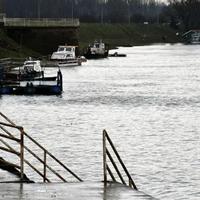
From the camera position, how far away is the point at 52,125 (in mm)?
51531

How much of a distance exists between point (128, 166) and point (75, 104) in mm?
30725

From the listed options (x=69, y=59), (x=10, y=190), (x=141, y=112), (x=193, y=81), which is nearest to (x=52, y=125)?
(x=141, y=112)

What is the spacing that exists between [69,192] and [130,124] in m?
30.7

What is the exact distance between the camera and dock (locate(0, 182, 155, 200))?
20.8 m

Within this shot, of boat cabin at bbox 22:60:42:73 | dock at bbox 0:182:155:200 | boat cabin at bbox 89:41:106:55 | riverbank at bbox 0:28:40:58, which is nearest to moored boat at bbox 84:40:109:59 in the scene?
boat cabin at bbox 89:41:106:55

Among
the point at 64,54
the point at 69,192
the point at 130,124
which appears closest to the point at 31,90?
the point at 130,124

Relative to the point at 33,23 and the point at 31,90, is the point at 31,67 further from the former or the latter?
the point at 33,23

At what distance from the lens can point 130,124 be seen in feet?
171

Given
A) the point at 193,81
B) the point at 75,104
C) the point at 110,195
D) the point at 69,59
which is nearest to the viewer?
the point at 110,195

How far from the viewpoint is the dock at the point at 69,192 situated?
2084 centimetres

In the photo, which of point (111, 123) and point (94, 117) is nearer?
point (111, 123)

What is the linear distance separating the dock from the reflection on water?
7670 mm

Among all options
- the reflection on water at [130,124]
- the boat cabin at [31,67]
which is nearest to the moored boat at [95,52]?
the reflection on water at [130,124]

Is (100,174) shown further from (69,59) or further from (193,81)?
(69,59)
